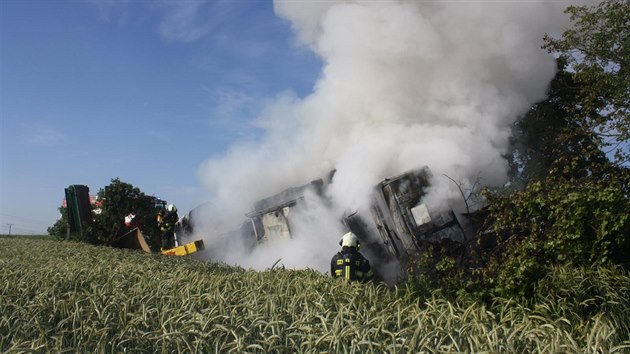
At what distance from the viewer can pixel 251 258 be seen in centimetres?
1198

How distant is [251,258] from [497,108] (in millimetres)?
6338

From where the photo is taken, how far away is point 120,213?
1600 centimetres

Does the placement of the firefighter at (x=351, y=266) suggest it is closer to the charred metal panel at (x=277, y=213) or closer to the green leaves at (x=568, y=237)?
the green leaves at (x=568, y=237)

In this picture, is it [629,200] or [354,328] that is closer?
[354,328]

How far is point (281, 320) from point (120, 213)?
14.1 meters

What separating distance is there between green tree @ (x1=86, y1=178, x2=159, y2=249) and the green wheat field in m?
11.3

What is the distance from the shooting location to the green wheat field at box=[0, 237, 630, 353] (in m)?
2.64

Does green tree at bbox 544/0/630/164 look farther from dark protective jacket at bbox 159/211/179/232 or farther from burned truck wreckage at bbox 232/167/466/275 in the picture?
dark protective jacket at bbox 159/211/179/232

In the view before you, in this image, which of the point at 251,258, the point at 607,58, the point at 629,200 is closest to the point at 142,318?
the point at 629,200

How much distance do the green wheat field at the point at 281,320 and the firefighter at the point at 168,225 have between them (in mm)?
11265

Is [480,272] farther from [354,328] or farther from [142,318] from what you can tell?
[142,318]

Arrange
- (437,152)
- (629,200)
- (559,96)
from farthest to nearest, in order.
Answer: (559,96) < (437,152) < (629,200)

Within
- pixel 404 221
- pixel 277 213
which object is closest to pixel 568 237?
pixel 404 221

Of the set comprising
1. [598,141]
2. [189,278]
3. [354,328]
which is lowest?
[354,328]
